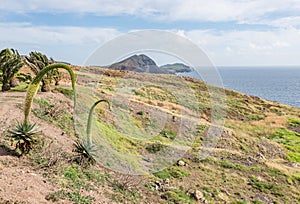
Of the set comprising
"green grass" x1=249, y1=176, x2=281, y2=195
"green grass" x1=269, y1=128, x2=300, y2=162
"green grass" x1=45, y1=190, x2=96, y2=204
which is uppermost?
"green grass" x1=45, y1=190, x2=96, y2=204

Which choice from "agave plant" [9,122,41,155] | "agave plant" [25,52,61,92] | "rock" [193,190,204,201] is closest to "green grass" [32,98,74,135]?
"agave plant" [25,52,61,92]

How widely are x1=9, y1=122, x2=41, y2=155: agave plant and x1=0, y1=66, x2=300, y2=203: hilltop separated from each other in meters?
0.34

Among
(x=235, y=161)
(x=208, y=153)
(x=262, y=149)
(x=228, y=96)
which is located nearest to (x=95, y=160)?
(x=208, y=153)

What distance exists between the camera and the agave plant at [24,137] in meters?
10.4

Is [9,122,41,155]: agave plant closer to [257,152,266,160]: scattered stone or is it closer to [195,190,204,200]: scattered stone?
[195,190,204,200]: scattered stone

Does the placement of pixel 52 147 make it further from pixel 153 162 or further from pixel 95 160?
pixel 153 162

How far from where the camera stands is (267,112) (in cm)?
5003

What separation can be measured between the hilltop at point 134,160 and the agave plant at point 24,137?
344mm

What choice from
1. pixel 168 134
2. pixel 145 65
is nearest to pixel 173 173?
pixel 168 134

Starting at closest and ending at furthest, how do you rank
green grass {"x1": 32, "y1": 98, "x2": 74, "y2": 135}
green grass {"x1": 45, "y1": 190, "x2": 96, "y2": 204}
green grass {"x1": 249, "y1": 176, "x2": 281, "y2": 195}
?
green grass {"x1": 45, "y1": 190, "x2": 96, "y2": 204}, green grass {"x1": 32, "y1": 98, "x2": 74, "y2": 135}, green grass {"x1": 249, "y1": 176, "x2": 281, "y2": 195}

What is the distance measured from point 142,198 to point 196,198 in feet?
9.84

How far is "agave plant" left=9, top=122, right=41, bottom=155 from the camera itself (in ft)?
34.0

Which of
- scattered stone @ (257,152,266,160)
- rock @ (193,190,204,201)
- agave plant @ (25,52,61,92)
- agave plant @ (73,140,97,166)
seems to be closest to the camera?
agave plant @ (73,140,97,166)

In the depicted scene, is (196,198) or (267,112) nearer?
(196,198)
